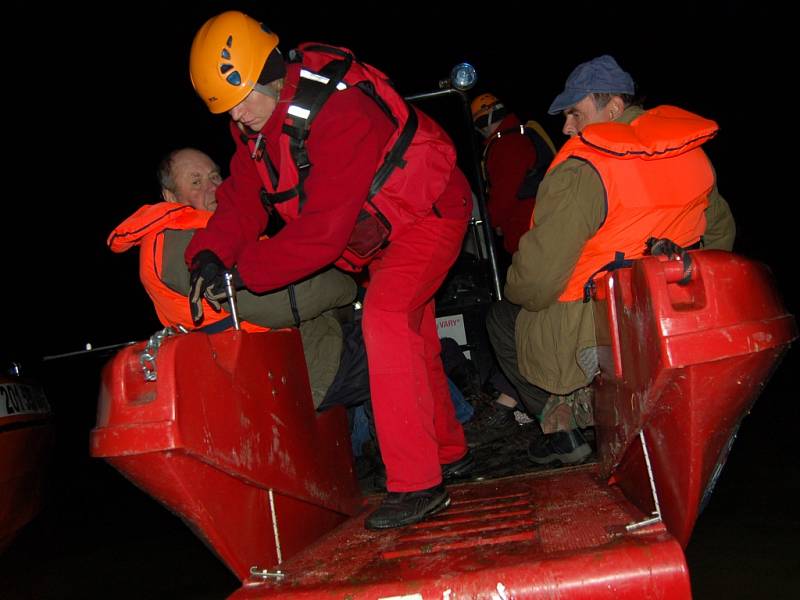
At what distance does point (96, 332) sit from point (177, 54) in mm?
6204

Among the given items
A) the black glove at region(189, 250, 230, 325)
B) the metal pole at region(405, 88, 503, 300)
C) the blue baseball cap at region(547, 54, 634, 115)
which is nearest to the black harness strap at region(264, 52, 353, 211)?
the black glove at region(189, 250, 230, 325)

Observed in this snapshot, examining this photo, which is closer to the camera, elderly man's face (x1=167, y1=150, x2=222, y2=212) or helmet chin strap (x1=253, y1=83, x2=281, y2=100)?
helmet chin strap (x1=253, y1=83, x2=281, y2=100)

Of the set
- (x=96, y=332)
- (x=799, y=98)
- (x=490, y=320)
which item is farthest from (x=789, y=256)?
(x=96, y=332)

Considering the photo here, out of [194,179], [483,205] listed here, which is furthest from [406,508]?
[483,205]

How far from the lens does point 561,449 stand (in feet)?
9.86

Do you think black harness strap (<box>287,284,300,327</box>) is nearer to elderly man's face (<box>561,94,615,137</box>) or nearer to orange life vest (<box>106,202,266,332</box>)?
orange life vest (<box>106,202,266,332</box>)

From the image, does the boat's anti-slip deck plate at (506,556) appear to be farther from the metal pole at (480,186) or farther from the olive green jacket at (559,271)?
the metal pole at (480,186)

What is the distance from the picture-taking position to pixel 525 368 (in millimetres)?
2855

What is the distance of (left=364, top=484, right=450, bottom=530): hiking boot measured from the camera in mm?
2326

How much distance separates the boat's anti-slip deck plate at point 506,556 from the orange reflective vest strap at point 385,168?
3.39 feet

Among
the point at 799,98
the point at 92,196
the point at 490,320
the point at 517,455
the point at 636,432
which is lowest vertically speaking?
the point at 517,455

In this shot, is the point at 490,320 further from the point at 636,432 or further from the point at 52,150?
the point at 52,150

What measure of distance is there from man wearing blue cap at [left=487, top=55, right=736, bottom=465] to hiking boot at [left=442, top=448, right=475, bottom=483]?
39 cm

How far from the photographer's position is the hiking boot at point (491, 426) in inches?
145
